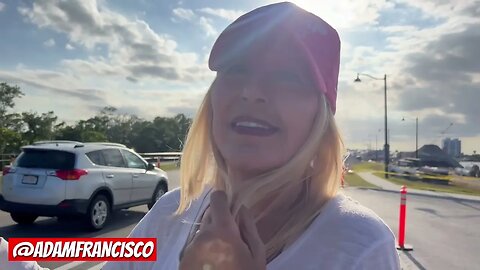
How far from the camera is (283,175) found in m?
1.20

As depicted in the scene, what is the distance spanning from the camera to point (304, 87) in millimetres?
1252

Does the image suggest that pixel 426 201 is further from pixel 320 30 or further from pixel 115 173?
pixel 320 30

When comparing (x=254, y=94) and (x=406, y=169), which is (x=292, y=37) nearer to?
(x=254, y=94)

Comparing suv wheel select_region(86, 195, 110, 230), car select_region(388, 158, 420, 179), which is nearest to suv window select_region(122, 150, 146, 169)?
suv wheel select_region(86, 195, 110, 230)

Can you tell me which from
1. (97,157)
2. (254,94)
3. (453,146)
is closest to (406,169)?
(97,157)

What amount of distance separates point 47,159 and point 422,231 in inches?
316

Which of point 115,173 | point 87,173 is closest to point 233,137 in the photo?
point 87,173

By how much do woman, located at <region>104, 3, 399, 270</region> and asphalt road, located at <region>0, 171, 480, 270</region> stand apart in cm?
488

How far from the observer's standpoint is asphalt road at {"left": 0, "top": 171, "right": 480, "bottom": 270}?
258 inches

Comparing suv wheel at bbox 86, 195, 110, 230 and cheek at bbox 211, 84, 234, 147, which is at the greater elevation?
cheek at bbox 211, 84, 234, 147

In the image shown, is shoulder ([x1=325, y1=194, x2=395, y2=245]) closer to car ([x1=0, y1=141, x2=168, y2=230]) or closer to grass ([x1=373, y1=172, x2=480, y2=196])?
car ([x1=0, y1=141, x2=168, y2=230])

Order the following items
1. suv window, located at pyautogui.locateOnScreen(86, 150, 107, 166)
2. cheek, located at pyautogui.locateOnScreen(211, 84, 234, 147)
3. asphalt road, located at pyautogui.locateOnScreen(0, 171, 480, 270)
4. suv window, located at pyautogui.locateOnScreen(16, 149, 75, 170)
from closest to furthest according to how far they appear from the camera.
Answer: cheek, located at pyautogui.locateOnScreen(211, 84, 234, 147), asphalt road, located at pyautogui.locateOnScreen(0, 171, 480, 270), suv window, located at pyautogui.locateOnScreen(16, 149, 75, 170), suv window, located at pyautogui.locateOnScreen(86, 150, 107, 166)

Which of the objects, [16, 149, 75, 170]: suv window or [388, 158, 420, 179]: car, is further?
[388, 158, 420, 179]: car

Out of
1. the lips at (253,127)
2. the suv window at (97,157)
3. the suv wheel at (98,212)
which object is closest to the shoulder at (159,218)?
the lips at (253,127)
